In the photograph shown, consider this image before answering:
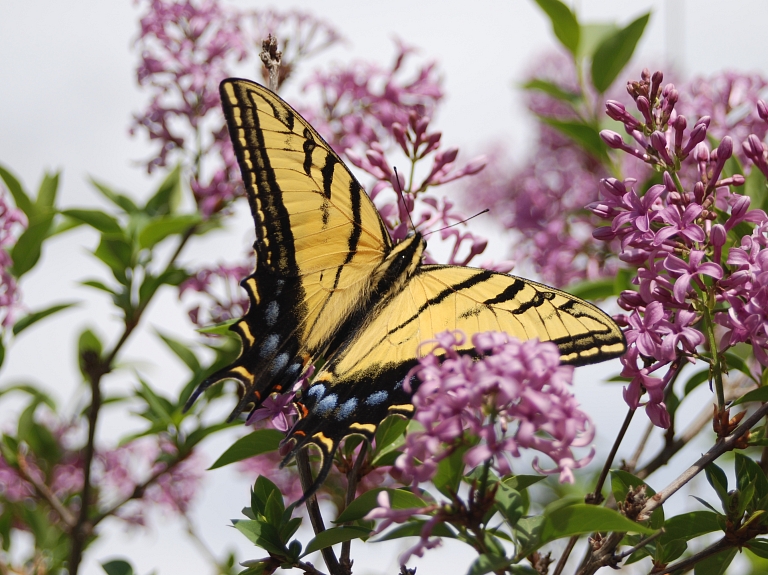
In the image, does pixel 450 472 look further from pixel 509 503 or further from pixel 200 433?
pixel 200 433

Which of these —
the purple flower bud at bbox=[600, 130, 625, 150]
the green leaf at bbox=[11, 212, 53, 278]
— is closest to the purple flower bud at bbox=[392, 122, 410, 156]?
the purple flower bud at bbox=[600, 130, 625, 150]

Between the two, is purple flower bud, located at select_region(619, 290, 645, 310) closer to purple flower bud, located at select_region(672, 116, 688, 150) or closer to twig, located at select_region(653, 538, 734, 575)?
purple flower bud, located at select_region(672, 116, 688, 150)

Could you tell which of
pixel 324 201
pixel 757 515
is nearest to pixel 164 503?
pixel 324 201

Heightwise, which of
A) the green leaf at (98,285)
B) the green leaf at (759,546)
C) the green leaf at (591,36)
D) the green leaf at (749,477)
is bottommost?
the green leaf at (759,546)

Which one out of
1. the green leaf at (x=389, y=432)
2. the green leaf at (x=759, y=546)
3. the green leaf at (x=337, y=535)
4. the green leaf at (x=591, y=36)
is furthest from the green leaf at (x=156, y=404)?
the green leaf at (x=591, y=36)

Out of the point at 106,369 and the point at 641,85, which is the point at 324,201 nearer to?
the point at 641,85

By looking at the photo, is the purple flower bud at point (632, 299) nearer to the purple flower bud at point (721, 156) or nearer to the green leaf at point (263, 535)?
the purple flower bud at point (721, 156)

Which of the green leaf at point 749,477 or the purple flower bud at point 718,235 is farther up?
the purple flower bud at point 718,235
